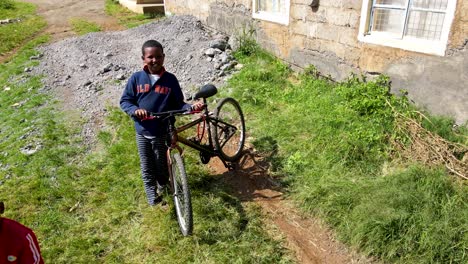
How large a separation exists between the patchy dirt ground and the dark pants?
0.85 meters

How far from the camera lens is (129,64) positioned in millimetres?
8750

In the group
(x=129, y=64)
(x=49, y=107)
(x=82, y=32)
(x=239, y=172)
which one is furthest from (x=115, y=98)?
(x=82, y=32)

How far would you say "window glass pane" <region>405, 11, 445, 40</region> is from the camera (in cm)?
475

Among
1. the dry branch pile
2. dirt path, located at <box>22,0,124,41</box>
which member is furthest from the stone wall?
dirt path, located at <box>22,0,124,41</box>

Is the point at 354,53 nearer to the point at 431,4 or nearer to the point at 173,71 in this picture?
the point at 431,4

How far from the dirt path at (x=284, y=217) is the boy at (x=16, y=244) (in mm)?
2201

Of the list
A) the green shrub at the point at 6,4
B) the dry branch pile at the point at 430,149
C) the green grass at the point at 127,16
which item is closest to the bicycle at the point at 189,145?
the dry branch pile at the point at 430,149

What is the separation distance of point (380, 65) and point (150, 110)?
3725 millimetres

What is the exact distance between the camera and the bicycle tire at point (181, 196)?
128 inches

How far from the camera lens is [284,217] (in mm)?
3787

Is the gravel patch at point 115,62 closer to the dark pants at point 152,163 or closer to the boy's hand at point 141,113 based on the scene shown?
the dark pants at point 152,163

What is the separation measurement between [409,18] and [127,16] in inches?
478

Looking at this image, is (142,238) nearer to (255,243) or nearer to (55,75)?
(255,243)

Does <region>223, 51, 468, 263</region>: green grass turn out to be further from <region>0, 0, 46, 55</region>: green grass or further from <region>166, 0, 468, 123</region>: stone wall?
<region>0, 0, 46, 55</region>: green grass
